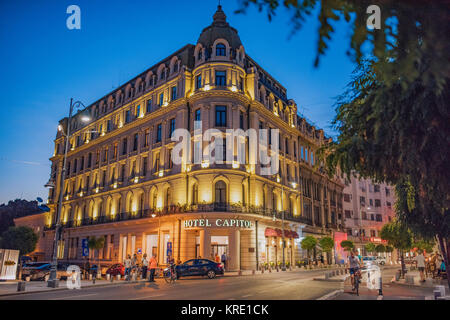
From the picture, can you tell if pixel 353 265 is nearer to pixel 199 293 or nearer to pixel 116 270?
pixel 199 293

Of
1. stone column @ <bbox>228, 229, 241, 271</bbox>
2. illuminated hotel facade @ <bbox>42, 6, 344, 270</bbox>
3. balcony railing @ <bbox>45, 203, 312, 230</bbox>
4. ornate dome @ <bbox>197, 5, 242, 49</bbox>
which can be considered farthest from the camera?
ornate dome @ <bbox>197, 5, 242, 49</bbox>

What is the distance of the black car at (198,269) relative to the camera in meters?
26.2

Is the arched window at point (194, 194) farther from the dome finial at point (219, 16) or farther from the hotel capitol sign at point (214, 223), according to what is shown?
the dome finial at point (219, 16)

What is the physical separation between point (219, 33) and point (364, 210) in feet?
172

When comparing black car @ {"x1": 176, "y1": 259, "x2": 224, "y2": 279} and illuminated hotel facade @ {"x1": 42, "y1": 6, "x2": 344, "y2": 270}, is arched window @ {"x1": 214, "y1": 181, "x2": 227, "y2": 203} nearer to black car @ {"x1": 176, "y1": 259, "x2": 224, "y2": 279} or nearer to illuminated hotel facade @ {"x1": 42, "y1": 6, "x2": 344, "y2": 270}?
illuminated hotel facade @ {"x1": 42, "y1": 6, "x2": 344, "y2": 270}

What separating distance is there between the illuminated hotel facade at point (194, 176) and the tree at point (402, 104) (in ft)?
77.0

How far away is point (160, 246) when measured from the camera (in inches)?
1439

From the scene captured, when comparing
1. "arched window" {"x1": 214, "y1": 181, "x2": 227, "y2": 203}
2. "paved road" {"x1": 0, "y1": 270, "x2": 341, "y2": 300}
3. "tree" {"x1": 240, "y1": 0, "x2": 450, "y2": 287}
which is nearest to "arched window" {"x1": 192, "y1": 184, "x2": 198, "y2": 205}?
"arched window" {"x1": 214, "y1": 181, "x2": 227, "y2": 203}

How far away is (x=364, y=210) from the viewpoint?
7375cm

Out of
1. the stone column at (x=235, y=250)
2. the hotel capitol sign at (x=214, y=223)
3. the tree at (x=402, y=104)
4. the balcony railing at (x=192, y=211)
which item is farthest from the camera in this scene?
the balcony railing at (x=192, y=211)

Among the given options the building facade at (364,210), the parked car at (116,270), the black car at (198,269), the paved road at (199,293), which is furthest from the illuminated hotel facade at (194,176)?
the building facade at (364,210)

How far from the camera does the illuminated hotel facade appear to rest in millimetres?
34281

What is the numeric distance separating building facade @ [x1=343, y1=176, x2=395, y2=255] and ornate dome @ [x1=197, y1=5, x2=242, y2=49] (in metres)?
39.3

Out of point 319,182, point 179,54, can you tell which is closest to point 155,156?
point 179,54
